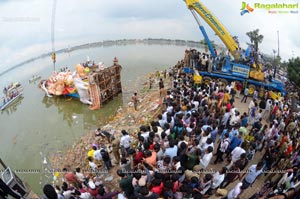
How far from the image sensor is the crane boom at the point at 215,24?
12.3m

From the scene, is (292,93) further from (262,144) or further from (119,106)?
(119,106)

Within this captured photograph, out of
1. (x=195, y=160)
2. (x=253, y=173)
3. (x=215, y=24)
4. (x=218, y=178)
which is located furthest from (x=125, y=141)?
(x=215, y=24)

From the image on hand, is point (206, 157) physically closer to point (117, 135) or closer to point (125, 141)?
point (125, 141)

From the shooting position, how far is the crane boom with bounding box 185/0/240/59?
12.3 m

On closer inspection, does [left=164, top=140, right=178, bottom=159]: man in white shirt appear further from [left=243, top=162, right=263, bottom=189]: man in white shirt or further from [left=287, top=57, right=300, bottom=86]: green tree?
[left=287, top=57, right=300, bottom=86]: green tree

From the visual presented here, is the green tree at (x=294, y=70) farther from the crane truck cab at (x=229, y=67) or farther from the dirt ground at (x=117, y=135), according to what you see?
the dirt ground at (x=117, y=135)

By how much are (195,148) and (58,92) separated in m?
12.9

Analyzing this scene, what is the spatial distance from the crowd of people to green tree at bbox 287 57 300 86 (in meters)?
7.46

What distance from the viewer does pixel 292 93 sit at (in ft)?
36.6

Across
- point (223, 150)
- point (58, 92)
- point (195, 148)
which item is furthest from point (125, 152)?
point (58, 92)

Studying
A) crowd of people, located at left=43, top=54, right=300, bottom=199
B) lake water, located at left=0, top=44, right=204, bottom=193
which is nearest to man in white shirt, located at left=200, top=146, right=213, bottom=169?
crowd of people, located at left=43, top=54, right=300, bottom=199

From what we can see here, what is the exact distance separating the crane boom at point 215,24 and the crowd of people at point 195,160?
484 centimetres

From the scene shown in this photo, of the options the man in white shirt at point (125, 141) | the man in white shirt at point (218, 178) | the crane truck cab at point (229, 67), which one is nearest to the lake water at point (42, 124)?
the man in white shirt at point (125, 141)

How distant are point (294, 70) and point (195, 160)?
13.2m
